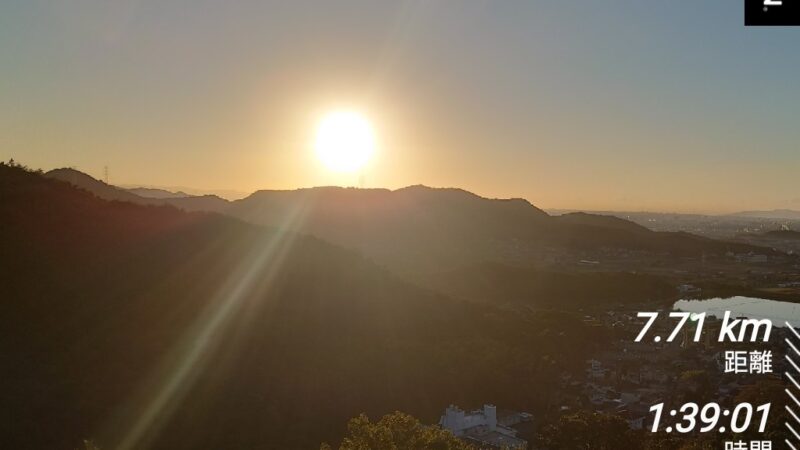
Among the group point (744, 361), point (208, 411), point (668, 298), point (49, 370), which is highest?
point (744, 361)

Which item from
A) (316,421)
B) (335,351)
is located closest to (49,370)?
(316,421)

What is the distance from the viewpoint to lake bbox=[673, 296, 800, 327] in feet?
163

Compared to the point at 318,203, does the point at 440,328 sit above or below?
below

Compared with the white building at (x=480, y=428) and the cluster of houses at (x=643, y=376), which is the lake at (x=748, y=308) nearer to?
the cluster of houses at (x=643, y=376)

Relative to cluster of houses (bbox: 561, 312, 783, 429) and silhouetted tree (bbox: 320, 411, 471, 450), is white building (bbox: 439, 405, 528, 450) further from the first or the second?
silhouetted tree (bbox: 320, 411, 471, 450)

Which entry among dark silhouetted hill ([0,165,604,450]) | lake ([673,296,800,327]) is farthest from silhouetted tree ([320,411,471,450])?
lake ([673,296,800,327])

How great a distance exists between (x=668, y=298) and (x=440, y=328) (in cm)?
4132

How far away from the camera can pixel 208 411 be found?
56.0 feet

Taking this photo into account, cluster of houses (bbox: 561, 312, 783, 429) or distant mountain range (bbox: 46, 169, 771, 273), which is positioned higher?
distant mountain range (bbox: 46, 169, 771, 273)

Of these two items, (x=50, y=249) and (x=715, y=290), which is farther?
(x=715, y=290)

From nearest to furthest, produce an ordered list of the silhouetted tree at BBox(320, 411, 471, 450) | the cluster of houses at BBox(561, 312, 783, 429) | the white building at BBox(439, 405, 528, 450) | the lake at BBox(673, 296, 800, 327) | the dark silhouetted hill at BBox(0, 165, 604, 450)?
the silhouetted tree at BBox(320, 411, 471, 450)
the dark silhouetted hill at BBox(0, 165, 604, 450)
the white building at BBox(439, 405, 528, 450)
the cluster of houses at BBox(561, 312, 783, 429)
the lake at BBox(673, 296, 800, 327)

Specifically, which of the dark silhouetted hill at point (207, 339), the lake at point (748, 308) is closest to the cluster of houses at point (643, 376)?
the dark silhouetted hill at point (207, 339)

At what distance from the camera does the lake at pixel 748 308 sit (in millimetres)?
49781

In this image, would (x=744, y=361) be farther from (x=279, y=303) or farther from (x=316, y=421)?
(x=279, y=303)
